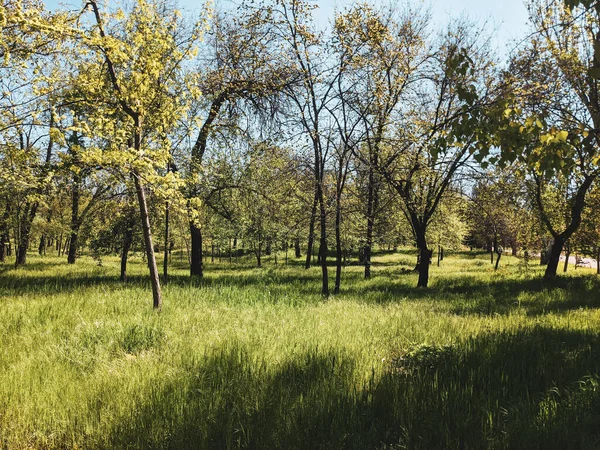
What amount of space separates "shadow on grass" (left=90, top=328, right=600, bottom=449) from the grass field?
2 centimetres

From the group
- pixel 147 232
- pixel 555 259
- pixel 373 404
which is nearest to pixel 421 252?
pixel 555 259

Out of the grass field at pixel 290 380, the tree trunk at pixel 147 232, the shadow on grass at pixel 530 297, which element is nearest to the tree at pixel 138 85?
the tree trunk at pixel 147 232

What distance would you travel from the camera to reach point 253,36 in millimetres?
11094

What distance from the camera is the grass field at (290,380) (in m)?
2.82

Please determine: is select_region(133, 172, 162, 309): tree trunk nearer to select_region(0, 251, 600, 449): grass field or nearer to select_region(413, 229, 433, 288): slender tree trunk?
select_region(0, 251, 600, 449): grass field

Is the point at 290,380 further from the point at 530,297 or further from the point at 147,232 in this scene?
the point at 530,297

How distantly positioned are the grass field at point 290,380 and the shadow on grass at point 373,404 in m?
0.02

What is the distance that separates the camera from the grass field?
2824 millimetres

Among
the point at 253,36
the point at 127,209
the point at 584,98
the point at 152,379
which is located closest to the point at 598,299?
the point at 584,98

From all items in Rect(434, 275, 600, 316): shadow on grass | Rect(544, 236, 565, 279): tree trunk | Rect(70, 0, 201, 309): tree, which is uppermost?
Rect(70, 0, 201, 309): tree

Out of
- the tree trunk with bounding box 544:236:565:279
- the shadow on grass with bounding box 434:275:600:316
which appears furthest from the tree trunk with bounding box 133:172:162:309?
the tree trunk with bounding box 544:236:565:279

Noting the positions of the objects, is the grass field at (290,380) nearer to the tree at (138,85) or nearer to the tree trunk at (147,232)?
the tree trunk at (147,232)

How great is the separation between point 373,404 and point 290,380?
0.97 m

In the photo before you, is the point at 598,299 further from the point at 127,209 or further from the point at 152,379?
the point at 127,209
